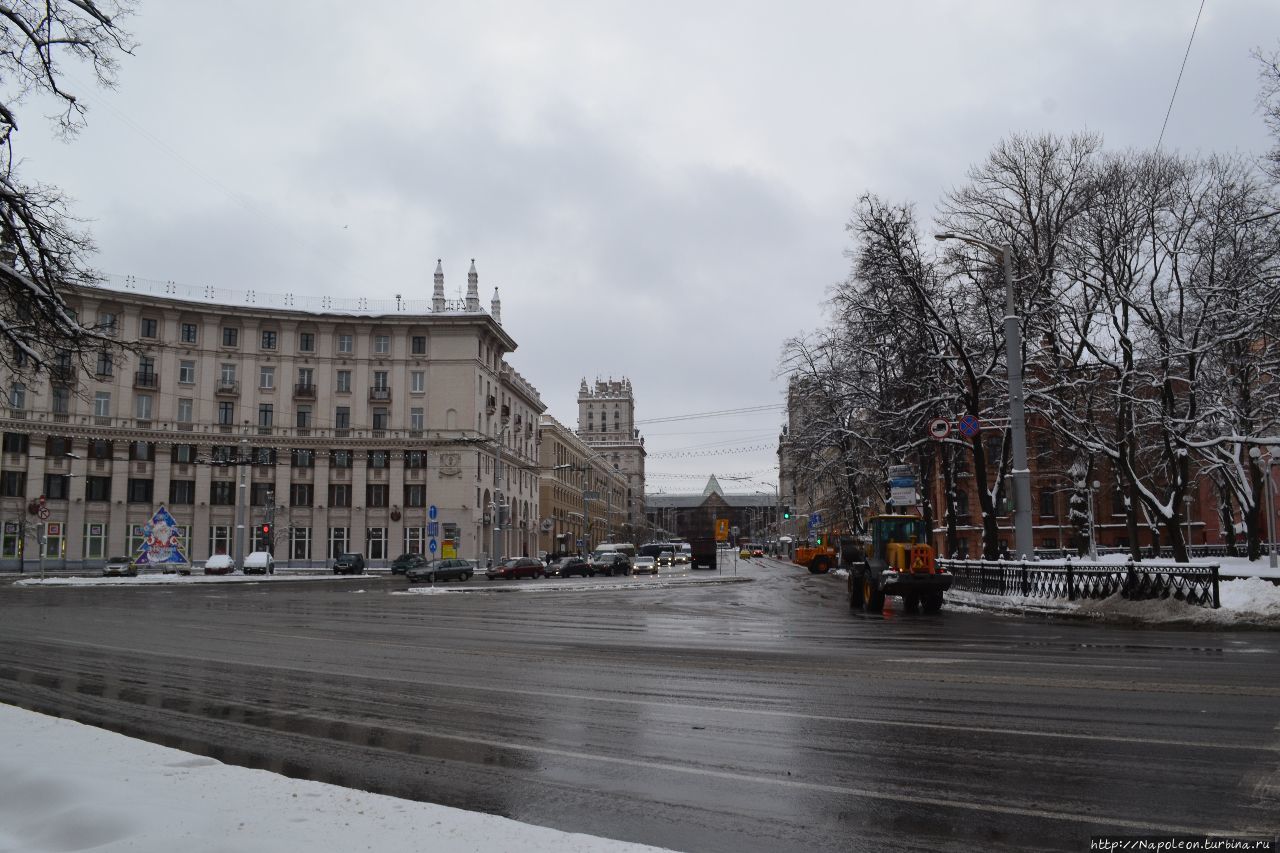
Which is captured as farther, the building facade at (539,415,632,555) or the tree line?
the building facade at (539,415,632,555)

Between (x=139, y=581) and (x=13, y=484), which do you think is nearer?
(x=139, y=581)

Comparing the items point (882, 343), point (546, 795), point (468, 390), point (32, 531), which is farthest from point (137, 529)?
point (546, 795)

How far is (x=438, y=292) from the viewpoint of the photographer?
276ft

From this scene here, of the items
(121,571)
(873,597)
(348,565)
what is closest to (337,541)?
(348,565)

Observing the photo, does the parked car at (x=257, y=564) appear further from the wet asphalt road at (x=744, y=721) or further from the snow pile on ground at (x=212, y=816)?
the snow pile on ground at (x=212, y=816)

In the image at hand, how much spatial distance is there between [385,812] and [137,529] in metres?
77.9

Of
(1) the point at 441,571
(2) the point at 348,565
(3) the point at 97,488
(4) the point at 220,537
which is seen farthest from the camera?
(4) the point at 220,537

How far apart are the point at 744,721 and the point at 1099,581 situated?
1797cm

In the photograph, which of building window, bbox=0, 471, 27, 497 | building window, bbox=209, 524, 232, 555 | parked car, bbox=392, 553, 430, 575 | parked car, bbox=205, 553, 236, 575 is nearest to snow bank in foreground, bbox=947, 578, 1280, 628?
parked car, bbox=392, 553, 430, 575

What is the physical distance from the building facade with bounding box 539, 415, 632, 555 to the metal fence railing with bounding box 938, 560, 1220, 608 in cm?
6067

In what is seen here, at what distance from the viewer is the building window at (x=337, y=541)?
255ft

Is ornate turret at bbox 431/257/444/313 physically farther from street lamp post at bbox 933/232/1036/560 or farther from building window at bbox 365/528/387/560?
street lamp post at bbox 933/232/1036/560

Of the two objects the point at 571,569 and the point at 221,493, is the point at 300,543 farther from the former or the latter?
the point at 571,569

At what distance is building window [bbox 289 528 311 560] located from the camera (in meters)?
76.6
